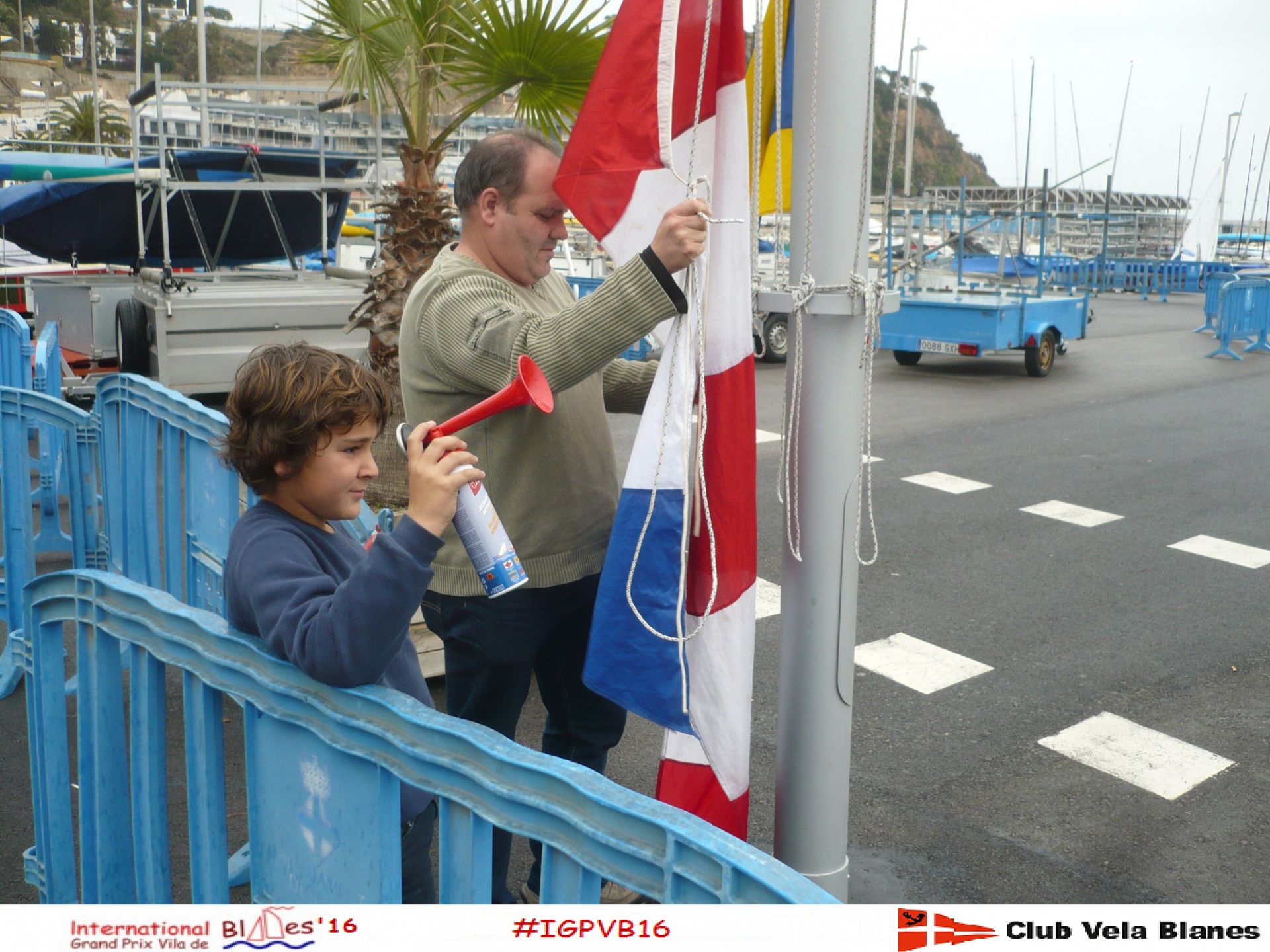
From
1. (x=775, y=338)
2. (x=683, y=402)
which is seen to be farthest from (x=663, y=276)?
(x=775, y=338)

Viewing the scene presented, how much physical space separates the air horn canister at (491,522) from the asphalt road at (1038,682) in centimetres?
117

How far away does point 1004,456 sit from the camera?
893 centimetres

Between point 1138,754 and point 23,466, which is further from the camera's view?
point 23,466

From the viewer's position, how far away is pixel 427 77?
19.4 feet

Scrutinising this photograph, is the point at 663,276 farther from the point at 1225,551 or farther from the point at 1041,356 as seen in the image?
the point at 1041,356

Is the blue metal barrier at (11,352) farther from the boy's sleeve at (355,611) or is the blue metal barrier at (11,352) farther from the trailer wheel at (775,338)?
the trailer wheel at (775,338)

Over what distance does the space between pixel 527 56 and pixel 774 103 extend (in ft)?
11.3

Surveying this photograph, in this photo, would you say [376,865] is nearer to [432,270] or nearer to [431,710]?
[431,710]

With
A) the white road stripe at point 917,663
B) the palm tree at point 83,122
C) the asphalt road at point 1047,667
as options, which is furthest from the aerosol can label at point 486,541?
the palm tree at point 83,122

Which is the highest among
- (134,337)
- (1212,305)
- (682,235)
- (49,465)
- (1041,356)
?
(682,235)

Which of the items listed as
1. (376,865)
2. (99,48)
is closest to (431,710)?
(376,865)

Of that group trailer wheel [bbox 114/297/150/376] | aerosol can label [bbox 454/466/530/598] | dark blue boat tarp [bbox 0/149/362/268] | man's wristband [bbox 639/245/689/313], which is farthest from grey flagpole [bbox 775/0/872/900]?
dark blue boat tarp [bbox 0/149/362/268]

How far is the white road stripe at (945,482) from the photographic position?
7930 mm

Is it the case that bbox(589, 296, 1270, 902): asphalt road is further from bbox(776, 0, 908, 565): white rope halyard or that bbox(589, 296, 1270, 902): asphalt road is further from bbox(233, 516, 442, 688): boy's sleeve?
bbox(233, 516, 442, 688): boy's sleeve
